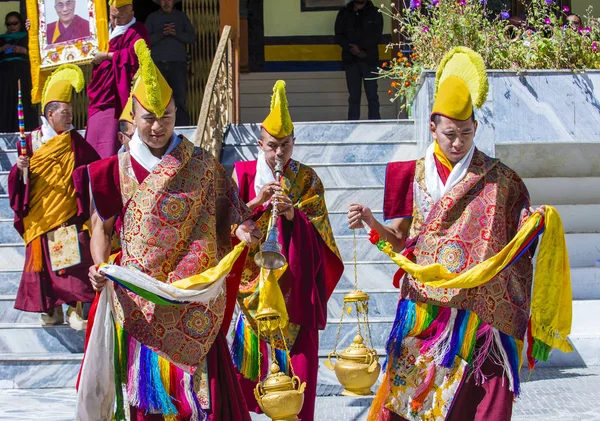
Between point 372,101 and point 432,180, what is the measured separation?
23.4 ft

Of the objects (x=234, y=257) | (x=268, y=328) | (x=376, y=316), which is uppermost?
(x=234, y=257)

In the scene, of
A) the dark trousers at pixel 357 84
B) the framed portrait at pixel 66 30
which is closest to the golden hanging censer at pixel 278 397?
the framed portrait at pixel 66 30

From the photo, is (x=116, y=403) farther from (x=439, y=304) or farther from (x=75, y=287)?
(x=75, y=287)

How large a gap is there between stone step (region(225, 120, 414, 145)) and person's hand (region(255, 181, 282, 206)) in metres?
4.42

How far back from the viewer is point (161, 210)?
16.3ft

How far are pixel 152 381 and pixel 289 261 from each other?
1629 mm

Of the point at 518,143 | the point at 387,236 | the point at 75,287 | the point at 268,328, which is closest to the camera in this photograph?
the point at 387,236

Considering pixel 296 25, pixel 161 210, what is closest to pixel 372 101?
pixel 296 25

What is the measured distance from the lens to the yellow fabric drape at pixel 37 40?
8867 mm

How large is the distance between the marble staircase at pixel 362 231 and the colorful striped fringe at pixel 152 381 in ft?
8.55

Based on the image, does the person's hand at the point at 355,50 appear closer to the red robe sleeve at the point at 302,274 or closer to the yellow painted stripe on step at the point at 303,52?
the yellow painted stripe on step at the point at 303,52

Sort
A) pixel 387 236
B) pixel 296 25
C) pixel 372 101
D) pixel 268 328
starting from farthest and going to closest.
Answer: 1. pixel 296 25
2. pixel 372 101
3. pixel 268 328
4. pixel 387 236

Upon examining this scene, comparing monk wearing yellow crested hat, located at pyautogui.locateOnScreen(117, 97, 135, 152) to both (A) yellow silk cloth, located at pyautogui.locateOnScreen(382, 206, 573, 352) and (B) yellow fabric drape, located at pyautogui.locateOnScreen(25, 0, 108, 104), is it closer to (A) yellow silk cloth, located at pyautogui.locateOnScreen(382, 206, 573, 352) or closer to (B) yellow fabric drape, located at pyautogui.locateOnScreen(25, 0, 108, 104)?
(B) yellow fabric drape, located at pyautogui.locateOnScreen(25, 0, 108, 104)

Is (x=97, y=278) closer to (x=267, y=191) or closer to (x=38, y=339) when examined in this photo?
(x=267, y=191)
